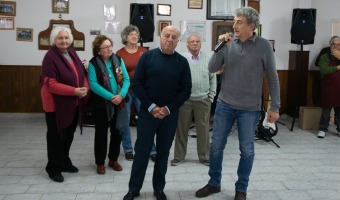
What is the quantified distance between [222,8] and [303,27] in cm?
133

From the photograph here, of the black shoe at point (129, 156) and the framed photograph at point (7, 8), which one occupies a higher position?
the framed photograph at point (7, 8)

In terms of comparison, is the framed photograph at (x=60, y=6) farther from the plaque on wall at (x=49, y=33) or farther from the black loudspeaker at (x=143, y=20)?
the black loudspeaker at (x=143, y=20)

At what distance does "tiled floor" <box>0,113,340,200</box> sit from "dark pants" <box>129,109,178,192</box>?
27 cm

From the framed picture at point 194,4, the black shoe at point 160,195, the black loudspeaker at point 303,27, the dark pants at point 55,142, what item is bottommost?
the black shoe at point 160,195

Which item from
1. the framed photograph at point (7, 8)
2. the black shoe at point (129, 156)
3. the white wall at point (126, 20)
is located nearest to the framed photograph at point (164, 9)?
the white wall at point (126, 20)

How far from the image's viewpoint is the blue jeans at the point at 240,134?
8.66ft

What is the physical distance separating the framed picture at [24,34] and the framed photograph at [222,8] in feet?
9.54

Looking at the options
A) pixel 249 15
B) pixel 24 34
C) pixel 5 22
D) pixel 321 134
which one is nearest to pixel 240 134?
pixel 249 15

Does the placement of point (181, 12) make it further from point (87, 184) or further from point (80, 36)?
point (87, 184)

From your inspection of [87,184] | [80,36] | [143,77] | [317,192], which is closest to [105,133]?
[87,184]

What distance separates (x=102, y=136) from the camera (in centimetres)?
325

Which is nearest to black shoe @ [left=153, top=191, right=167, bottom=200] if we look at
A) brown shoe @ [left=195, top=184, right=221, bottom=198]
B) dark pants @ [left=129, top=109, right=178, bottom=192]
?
dark pants @ [left=129, top=109, right=178, bottom=192]

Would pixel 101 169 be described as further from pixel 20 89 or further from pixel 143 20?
pixel 20 89

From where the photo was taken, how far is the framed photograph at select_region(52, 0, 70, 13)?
18.8ft
